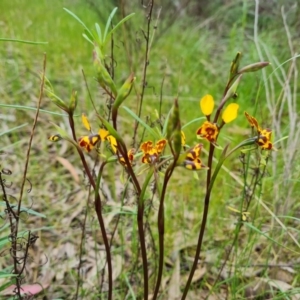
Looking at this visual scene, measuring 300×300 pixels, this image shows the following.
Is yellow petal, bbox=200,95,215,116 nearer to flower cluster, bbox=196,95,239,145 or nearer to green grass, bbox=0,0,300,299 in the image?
flower cluster, bbox=196,95,239,145

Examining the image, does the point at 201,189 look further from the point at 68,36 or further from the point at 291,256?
the point at 68,36

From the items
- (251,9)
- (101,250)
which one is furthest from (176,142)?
(251,9)

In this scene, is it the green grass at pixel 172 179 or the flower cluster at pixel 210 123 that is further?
the green grass at pixel 172 179

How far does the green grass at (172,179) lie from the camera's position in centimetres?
126

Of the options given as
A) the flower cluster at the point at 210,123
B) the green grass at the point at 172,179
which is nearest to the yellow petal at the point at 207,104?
the flower cluster at the point at 210,123

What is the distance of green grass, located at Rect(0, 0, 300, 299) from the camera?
1.26 m

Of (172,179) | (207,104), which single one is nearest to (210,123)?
(207,104)

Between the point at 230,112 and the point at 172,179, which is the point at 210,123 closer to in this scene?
the point at 230,112

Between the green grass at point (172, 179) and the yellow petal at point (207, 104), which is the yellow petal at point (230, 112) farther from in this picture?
the green grass at point (172, 179)

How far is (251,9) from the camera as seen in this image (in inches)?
141

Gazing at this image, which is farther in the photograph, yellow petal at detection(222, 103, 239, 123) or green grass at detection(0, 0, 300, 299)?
green grass at detection(0, 0, 300, 299)

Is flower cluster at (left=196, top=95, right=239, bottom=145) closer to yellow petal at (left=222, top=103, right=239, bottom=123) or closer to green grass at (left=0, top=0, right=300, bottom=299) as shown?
yellow petal at (left=222, top=103, right=239, bottom=123)

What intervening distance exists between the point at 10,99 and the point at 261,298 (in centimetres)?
143

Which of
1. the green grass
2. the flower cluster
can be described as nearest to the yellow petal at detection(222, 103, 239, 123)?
the flower cluster
